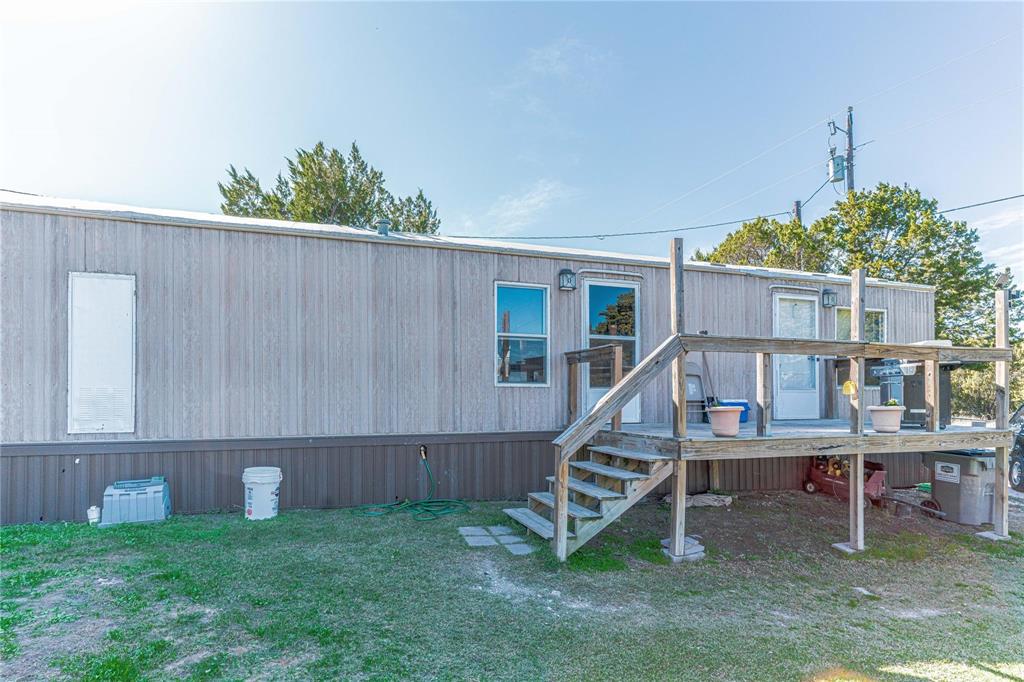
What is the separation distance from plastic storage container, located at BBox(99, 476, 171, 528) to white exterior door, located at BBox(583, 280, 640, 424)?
14.7ft

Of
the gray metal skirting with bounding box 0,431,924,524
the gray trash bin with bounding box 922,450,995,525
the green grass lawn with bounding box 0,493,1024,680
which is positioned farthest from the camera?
the gray trash bin with bounding box 922,450,995,525

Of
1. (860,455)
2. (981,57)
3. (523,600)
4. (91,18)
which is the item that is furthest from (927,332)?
(91,18)

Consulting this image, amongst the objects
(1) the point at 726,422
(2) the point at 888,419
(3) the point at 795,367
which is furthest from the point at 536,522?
(3) the point at 795,367

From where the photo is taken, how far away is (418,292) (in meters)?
5.95

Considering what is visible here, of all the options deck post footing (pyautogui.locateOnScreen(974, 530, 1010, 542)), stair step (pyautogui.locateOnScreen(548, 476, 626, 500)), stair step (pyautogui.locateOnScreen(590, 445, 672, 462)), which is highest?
stair step (pyautogui.locateOnScreen(590, 445, 672, 462))

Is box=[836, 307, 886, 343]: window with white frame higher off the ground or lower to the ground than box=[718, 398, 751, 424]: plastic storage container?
higher

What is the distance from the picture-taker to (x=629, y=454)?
4719 mm

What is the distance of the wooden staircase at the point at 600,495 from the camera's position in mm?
4207

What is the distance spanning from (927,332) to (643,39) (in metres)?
7.67

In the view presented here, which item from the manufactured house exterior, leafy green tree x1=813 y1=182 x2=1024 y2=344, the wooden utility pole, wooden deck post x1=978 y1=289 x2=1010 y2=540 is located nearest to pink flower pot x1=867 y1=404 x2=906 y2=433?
wooden deck post x1=978 y1=289 x2=1010 y2=540

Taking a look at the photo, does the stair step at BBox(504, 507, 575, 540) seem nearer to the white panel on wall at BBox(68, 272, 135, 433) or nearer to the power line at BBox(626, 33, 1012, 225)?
the white panel on wall at BBox(68, 272, 135, 433)

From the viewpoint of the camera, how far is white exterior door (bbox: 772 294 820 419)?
7.54 meters

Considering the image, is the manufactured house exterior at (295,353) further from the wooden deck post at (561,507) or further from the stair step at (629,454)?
the wooden deck post at (561,507)

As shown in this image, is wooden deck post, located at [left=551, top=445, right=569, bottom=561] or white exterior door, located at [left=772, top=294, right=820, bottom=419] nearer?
wooden deck post, located at [left=551, top=445, right=569, bottom=561]
